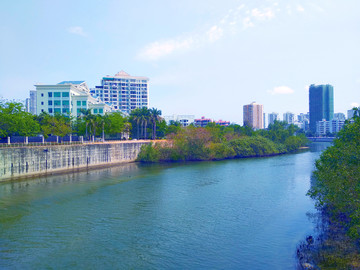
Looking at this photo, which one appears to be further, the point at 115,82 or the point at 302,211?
the point at 115,82

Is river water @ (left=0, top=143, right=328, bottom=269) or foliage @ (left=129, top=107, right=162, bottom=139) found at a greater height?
foliage @ (left=129, top=107, right=162, bottom=139)

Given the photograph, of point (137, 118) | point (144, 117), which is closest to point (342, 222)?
point (144, 117)

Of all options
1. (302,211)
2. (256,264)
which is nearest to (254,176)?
(302,211)

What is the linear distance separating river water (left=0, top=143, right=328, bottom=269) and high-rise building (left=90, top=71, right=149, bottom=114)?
11141cm

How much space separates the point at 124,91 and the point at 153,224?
13370 cm

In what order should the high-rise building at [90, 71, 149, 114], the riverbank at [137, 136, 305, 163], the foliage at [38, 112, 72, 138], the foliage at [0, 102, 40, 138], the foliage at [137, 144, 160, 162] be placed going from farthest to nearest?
the high-rise building at [90, 71, 149, 114], the riverbank at [137, 136, 305, 163], the foliage at [137, 144, 160, 162], the foliage at [38, 112, 72, 138], the foliage at [0, 102, 40, 138]

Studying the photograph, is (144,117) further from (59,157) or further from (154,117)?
(59,157)

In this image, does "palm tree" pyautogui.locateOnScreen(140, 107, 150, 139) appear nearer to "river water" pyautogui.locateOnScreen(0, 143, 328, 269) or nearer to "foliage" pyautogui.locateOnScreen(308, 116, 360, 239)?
"river water" pyautogui.locateOnScreen(0, 143, 328, 269)

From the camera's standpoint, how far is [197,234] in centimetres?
2236

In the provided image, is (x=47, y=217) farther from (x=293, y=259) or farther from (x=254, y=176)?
(x=254, y=176)

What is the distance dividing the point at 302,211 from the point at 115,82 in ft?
446

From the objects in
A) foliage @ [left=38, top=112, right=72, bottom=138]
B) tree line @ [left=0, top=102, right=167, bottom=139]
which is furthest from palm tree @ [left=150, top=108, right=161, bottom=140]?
foliage @ [left=38, top=112, right=72, bottom=138]

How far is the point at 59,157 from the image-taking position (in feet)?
172

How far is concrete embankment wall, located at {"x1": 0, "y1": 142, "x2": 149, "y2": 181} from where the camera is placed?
1728 inches
